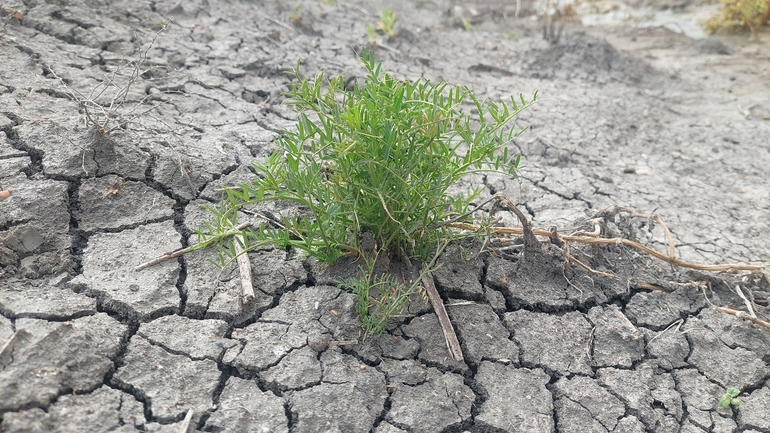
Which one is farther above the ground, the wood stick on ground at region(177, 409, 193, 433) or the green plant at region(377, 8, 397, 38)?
the green plant at region(377, 8, 397, 38)

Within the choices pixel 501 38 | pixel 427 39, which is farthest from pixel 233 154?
pixel 501 38

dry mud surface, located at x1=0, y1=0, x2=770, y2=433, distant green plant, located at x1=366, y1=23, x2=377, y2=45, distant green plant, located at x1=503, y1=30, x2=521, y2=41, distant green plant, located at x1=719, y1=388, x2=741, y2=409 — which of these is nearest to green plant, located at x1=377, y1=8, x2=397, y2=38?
distant green plant, located at x1=366, y1=23, x2=377, y2=45

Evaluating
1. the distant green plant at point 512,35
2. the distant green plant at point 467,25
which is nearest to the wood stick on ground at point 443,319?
the distant green plant at point 512,35

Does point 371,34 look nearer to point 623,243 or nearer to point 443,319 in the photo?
point 623,243

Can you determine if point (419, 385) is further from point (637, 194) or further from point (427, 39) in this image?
point (427, 39)

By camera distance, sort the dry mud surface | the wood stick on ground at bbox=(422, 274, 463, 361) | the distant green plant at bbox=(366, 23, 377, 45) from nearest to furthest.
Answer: the dry mud surface, the wood stick on ground at bbox=(422, 274, 463, 361), the distant green plant at bbox=(366, 23, 377, 45)

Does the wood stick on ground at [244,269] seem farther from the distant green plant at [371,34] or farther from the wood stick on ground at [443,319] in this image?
the distant green plant at [371,34]

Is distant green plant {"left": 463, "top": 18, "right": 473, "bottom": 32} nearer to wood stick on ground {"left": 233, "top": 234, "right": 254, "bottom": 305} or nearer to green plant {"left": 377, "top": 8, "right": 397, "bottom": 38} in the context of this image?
green plant {"left": 377, "top": 8, "right": 397, "bottom": 38}
